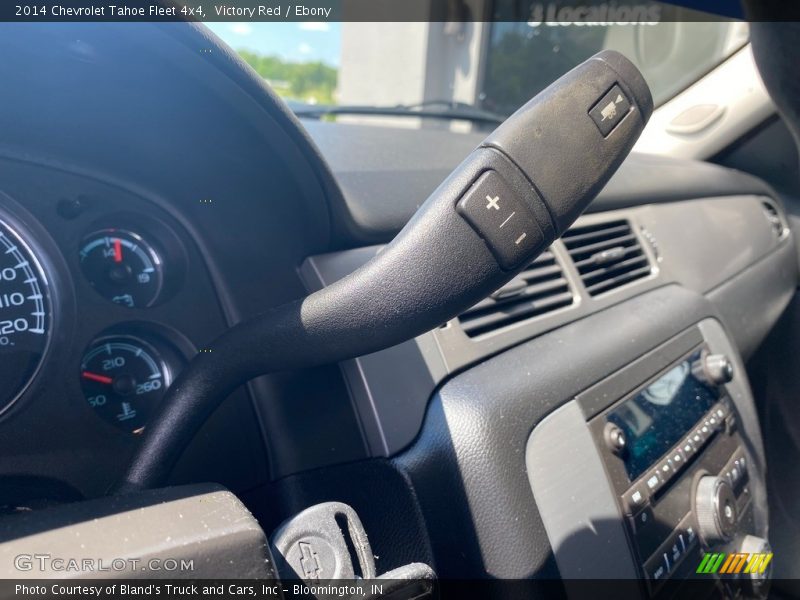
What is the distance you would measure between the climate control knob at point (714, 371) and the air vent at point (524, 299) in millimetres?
330

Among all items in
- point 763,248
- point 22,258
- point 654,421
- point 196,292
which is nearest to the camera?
point 22,258

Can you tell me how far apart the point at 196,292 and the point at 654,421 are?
2.52 feet

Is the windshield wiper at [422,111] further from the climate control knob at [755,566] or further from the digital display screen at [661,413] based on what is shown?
the climate control knob at [755,566]

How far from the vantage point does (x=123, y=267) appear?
2.87ft

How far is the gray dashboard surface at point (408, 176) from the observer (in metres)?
0.98

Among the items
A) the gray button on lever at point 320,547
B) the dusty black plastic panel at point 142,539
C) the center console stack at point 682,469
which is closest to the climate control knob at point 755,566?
the center console stack at point 682,469

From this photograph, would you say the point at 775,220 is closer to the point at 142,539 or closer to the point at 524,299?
the point at 524,299

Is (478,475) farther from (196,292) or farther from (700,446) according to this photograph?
(700,446)

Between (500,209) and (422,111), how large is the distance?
5.12ft

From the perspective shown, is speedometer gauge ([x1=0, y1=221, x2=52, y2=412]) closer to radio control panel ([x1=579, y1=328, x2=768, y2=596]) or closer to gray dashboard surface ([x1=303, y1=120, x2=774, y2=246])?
gray dashboard surface ([x1=303, y1=120, x2=774, y2=246])

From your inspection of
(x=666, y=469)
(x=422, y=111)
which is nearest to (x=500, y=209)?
(x=666, y=469)

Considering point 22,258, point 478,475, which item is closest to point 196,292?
point 22,258

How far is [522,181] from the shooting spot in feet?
1.89

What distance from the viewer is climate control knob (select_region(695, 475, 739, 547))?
111 centimetres
